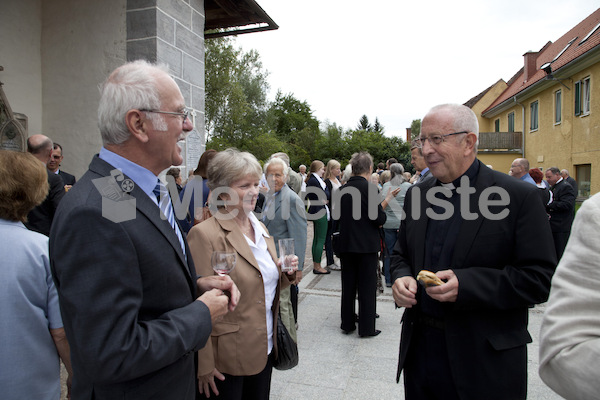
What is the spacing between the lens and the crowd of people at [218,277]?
1185 mm

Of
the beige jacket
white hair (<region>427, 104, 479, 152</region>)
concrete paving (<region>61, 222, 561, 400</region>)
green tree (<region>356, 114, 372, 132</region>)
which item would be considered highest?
green tree (<region>356, 114, 372, 132</region>)

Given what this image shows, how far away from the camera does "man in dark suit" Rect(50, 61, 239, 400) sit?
118 cm

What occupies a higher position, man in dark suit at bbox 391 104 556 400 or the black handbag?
man in dark suit at bbox 391 104 556 400

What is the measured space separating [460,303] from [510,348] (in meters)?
0.34

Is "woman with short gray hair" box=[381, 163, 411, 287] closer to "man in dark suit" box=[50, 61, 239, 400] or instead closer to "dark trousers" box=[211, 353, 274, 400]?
"dark trousers" box=[211, 353, 274, 400]

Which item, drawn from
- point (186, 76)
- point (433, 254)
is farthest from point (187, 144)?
point (433, 254)

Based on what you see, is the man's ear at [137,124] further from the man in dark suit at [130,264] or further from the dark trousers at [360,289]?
the dark trousers at [360,289]

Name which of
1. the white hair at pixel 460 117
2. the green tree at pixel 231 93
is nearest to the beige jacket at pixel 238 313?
the white hair at pixel 460 117

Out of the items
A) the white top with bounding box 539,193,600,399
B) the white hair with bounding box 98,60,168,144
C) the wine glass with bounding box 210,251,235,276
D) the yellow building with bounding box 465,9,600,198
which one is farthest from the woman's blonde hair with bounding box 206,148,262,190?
the yellow building with bounding box 465,9,600,198

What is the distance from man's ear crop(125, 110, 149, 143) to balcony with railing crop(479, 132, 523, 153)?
28.1 meters

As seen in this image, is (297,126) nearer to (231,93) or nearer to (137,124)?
(231,93)

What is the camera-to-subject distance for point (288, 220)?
15.5 feet

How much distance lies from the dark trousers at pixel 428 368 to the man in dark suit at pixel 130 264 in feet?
3.95

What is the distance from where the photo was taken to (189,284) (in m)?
1.53
